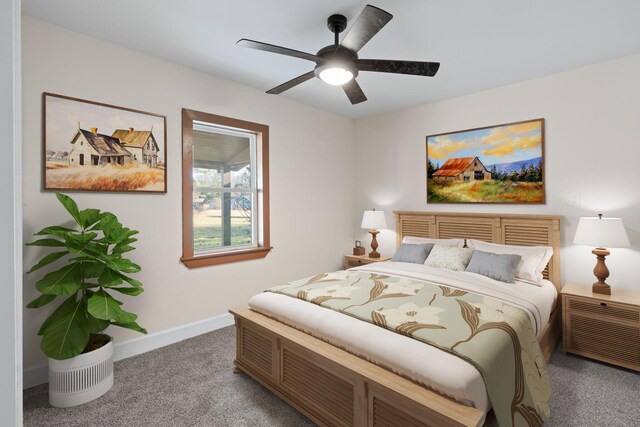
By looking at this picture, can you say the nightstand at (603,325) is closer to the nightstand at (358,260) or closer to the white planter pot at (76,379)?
the nightstand at (358,260)

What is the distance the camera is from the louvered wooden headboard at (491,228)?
10.5ft

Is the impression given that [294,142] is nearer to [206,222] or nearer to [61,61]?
[206,222]

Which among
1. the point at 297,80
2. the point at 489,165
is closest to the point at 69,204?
the point at 297,80

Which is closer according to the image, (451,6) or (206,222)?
(451,6)

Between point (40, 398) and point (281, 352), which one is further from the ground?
point (281, 352)

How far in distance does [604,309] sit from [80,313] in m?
4.04

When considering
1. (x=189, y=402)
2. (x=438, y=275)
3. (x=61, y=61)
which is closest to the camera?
(x=189, y=402)

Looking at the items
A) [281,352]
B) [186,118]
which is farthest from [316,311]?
[186,118]

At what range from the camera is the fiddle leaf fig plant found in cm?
201

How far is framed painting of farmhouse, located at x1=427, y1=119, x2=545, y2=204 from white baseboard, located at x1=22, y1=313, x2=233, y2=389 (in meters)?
3.01

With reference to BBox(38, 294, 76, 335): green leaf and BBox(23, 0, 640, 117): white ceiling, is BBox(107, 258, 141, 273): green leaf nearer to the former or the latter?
BBox(38, 294, 76, 335): green leaf

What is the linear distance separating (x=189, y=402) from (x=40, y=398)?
1042 mm

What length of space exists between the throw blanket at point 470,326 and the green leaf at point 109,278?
1.20 metres

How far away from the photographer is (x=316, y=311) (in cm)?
218
